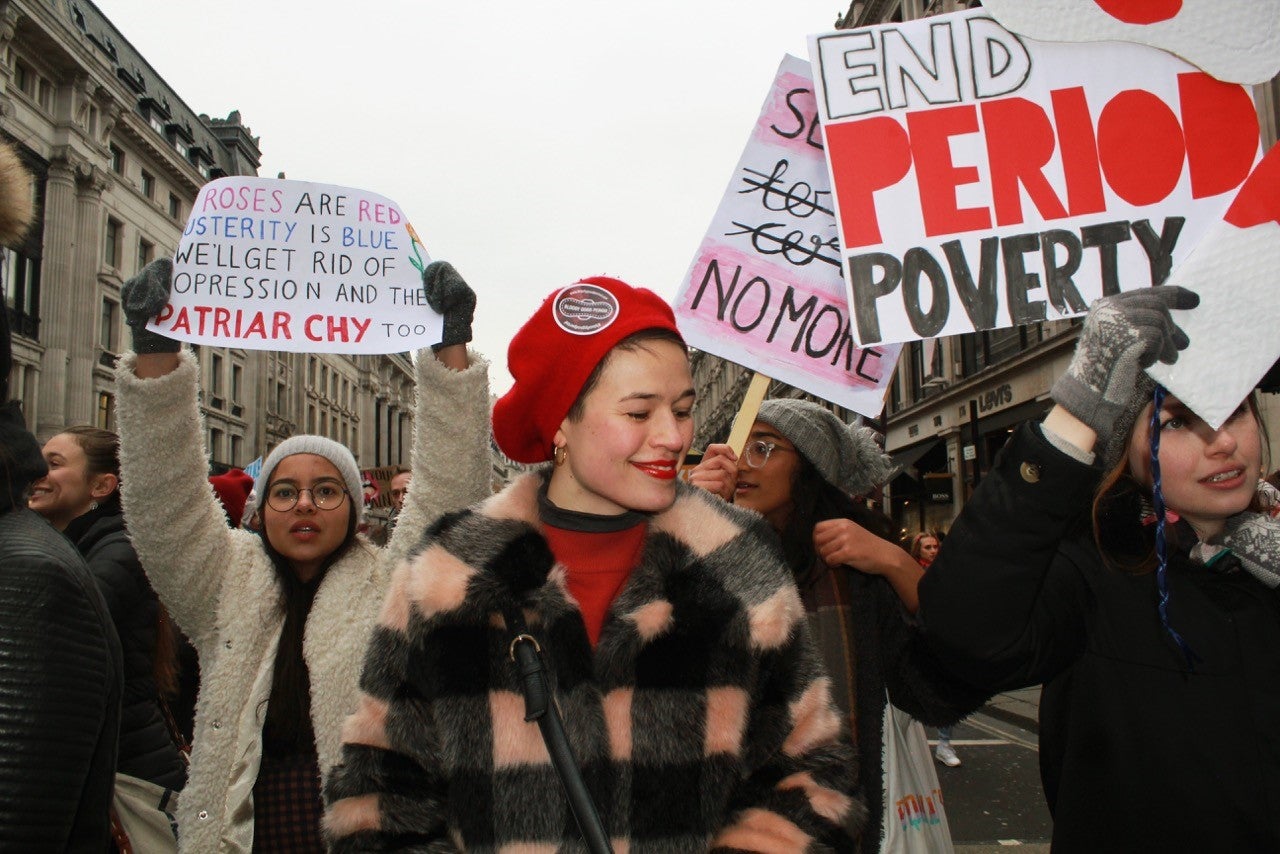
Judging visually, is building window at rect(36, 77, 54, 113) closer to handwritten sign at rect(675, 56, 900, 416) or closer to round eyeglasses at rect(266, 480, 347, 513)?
round eyeglasses at rect(266, 480, 347, 513)

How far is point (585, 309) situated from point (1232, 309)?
1.21 metres

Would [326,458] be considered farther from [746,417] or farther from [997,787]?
[997,787]

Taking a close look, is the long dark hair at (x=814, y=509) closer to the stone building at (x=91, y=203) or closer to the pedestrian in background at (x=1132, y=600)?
the pedestrian in background at (x=1132, y=600)

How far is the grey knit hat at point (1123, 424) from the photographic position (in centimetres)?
158

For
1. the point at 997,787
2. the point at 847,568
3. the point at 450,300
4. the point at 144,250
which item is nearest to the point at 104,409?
the point at 144,250

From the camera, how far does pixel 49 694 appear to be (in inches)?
49.7

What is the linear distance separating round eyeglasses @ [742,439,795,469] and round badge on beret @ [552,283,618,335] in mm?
1339

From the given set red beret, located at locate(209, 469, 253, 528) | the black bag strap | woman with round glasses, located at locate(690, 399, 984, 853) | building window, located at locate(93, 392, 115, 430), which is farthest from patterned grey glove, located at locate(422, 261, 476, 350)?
building window, located at locate(93, 392, 115, 430)

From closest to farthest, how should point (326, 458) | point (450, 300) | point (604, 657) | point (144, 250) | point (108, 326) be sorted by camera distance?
point (604, 657) → point (450, 300) → point (326, 458) → point (108, 326) → point (144, 250)

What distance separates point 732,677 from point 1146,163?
1.95 m

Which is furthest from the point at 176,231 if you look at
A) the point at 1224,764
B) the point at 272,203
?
the point at 1224,764

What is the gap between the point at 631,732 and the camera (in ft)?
5.15

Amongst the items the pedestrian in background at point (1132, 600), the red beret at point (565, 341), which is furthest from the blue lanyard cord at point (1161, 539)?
the red beret at point (565, 341)

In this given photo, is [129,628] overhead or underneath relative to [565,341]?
underneath
